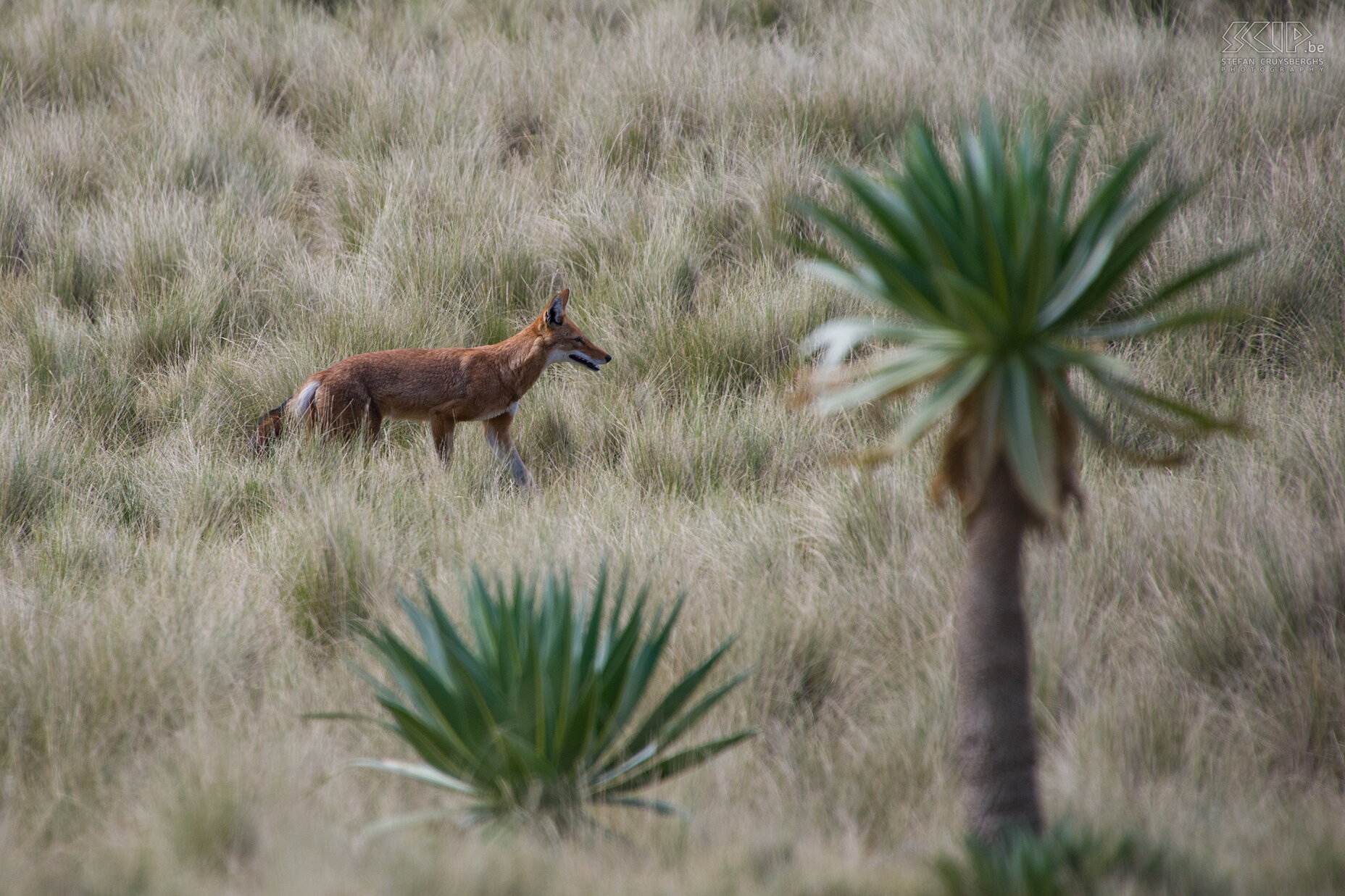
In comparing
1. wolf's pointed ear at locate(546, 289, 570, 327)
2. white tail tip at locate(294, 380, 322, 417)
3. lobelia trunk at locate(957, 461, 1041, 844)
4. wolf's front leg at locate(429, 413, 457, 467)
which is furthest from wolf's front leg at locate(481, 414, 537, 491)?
lobelia trunk at locate(957, 461, 1041, 844)

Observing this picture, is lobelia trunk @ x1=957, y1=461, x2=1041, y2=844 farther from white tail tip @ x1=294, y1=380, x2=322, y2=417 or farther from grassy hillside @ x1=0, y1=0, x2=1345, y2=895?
white tail tip @ x1=294, y1=380, x2=322, y2=417

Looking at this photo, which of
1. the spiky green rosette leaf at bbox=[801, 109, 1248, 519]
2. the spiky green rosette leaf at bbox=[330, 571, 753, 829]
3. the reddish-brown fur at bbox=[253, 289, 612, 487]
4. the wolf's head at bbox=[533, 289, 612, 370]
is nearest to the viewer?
the spiky green rosette leaf at bbox=[801, 109, 1248, 519]

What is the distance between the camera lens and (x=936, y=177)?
2.31m

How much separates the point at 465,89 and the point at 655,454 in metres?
5.30

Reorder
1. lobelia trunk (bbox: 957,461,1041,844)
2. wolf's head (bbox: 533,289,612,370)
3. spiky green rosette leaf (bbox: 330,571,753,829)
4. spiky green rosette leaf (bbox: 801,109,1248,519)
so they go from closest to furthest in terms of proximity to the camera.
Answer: spiky green rosette leaf (bbox: 801,109,1248,519)
lobelia trunk (bbox: 957,461,1041,844)
spiky green rosette leaf (bbox: 330,571,753,829)
wolf's head (bbox: 533,289,612,370)

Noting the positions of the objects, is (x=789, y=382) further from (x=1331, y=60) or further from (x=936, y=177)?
(x=1331, y=60)

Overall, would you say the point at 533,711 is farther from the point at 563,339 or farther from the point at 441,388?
the point at 563,339

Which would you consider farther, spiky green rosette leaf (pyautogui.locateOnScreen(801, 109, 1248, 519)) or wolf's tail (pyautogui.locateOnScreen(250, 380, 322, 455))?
wolf's tail (pyautogui.locateOnScreen(250, 380, 322, 455))

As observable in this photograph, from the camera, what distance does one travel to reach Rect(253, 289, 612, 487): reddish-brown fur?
5.43 meters

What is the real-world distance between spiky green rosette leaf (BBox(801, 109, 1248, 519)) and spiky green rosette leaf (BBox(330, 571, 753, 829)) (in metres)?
0.85

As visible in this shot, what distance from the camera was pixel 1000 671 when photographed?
2.29 metres

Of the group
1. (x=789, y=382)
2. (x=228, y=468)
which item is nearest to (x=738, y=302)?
(x=789, y=382)

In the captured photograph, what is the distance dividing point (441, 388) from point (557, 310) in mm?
757

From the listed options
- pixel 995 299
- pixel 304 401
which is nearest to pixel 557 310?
pixel 304 401
